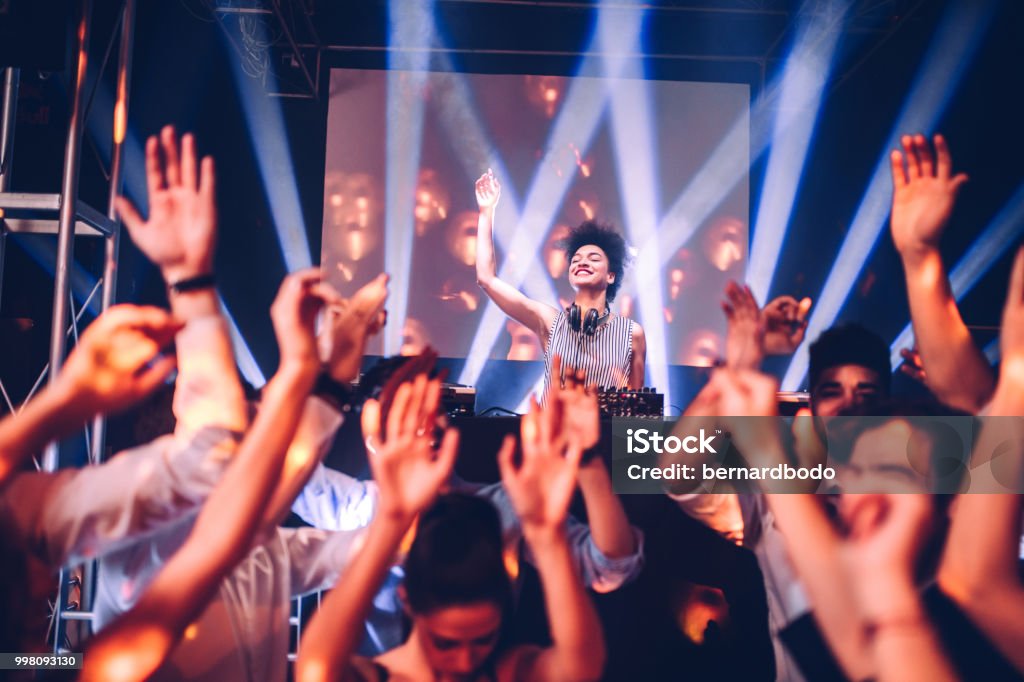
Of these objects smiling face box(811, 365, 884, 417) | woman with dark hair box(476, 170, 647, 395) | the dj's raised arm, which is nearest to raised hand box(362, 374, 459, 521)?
smiling face box(811, 365, 884, 417)

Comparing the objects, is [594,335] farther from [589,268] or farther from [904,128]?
[904,128]

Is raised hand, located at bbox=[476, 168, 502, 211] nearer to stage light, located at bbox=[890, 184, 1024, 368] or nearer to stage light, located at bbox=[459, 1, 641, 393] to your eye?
stage light, located at bbox=[459, 1, 641, 393]

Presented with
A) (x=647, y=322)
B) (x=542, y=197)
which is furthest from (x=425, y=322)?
(x=647, y=322)

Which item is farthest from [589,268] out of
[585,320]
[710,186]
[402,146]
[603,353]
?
[402,146]

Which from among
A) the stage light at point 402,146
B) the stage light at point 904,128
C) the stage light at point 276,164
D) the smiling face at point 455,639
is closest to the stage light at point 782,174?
the stage light at point 904,128

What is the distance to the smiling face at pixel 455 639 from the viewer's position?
125cm

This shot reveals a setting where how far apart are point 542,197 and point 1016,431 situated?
3.95 metres

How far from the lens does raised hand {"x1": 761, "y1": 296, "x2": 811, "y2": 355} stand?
1499mm

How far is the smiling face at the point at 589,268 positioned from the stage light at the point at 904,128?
1685mm

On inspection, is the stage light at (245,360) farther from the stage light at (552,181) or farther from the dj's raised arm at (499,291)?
the dj's raised arm at (499,291)

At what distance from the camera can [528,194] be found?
16.3 ft

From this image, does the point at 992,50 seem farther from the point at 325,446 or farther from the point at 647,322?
the point at 325,446

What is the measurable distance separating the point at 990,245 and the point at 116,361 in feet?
14.3

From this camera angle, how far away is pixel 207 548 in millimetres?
1030
